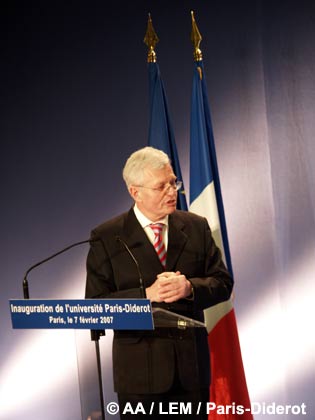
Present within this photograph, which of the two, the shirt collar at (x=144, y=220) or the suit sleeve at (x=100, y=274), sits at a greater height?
the shirt collar at (x=144, y=220)

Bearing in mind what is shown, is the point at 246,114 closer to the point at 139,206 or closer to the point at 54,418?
the point at 139,206

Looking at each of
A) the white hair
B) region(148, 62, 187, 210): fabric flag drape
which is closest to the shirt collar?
the white hair

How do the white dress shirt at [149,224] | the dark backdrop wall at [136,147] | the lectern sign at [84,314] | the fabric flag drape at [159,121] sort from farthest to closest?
the dark backdrop wall at [136,147] → the fabric flag drape at [159,121] → the white dress shirt at [149,224] → the lectern sign at [84,314]

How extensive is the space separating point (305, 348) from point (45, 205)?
1.78 meters

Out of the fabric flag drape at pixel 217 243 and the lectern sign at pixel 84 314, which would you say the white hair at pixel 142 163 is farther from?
the fabric flag drape at pixel 217 243

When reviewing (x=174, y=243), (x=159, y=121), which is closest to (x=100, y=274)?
(x=174, y=243)

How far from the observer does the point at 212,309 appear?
3482 mm

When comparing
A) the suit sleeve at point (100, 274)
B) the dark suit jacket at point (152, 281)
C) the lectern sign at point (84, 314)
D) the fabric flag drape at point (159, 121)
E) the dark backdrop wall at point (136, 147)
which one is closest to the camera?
the lectern sign at point (84, 314)

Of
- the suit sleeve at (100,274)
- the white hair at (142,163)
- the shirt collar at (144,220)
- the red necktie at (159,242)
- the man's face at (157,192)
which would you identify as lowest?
the suit sleeve at (100,274)

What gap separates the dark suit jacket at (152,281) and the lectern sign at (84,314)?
0.48 ft

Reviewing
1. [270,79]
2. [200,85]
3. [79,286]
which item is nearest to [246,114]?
[270,79]

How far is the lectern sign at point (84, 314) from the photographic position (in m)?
1.88

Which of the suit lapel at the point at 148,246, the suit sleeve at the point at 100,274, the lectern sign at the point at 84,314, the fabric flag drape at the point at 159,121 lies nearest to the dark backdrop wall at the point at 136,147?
the fabric flag drape at the point at 159,121

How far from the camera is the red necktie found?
2.39m
